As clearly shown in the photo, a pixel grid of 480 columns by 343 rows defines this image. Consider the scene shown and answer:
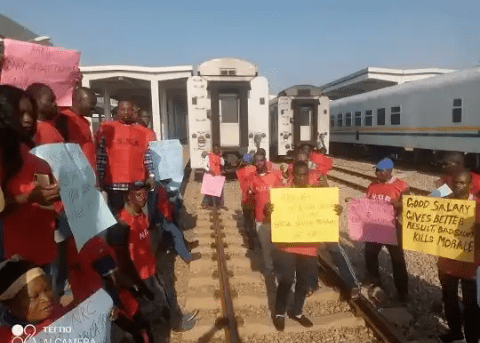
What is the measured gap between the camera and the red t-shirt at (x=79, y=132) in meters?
3.77

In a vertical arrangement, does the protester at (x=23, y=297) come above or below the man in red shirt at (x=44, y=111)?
below

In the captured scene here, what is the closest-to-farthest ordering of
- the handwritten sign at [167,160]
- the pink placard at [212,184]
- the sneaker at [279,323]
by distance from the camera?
the sneaker at [279,323] < the handwritten sign at [167,160] < the pink placard at [212,184]

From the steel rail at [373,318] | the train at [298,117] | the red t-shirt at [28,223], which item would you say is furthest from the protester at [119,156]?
the train at [298,117]

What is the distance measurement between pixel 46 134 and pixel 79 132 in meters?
0.53

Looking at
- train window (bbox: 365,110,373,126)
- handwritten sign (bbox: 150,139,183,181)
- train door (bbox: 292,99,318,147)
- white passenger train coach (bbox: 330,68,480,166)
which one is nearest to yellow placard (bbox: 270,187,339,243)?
handwritten sign (bbox: 150,139,183,181)

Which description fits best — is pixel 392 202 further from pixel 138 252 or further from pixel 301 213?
pixel 138 252

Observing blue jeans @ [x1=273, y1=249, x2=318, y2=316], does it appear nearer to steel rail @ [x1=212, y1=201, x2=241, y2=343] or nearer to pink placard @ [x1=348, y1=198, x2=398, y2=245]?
steel rail @ [x1=212, y1=201, x2=241, y2=343]

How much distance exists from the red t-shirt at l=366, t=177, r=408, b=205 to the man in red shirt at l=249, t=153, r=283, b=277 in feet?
4.30

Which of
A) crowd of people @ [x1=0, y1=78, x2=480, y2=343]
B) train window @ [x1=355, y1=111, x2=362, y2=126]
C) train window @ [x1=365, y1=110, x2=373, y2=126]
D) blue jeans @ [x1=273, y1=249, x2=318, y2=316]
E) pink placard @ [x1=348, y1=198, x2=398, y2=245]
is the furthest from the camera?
train window @ [x1=355, y1=111, x2=362, y2=126]

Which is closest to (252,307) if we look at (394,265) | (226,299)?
(226,299)

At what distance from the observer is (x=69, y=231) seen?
326 cm

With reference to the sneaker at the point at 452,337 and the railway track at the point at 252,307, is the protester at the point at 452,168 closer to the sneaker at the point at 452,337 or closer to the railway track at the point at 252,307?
the sneaker at the point at 452,337

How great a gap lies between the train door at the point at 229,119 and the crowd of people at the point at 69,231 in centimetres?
870

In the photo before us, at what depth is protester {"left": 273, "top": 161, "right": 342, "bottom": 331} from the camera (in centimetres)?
405
